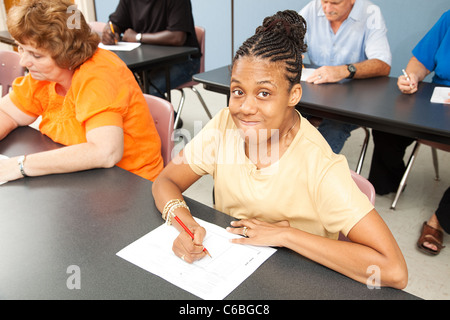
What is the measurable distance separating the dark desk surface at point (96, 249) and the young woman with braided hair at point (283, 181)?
0.15 feet

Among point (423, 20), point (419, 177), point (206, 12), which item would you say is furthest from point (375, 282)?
point (206, 12)

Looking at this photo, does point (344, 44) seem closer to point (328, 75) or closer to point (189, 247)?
point (328, 75)

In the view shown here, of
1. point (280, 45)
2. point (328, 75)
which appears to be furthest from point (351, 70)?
point (280, 45)

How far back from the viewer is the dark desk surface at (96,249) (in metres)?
0.84

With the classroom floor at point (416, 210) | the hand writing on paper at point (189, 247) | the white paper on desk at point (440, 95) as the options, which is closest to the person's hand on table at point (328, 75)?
the white paper on desk at point (440, 95)

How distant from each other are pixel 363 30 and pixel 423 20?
1.13 m

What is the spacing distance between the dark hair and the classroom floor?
0.49 meters

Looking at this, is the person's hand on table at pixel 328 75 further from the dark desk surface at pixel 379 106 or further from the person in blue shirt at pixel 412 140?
the person in blue shirt at pixel 412 140

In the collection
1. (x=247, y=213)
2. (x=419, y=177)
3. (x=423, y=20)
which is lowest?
(x=419, y=177)

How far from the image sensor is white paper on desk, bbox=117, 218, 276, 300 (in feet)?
2.82

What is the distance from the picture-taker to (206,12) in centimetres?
447

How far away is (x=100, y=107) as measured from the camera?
1.38 m

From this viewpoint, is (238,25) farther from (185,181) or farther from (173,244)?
(173,244)

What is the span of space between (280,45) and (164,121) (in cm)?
77
